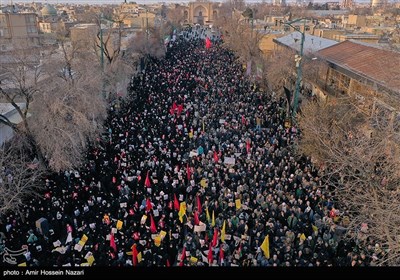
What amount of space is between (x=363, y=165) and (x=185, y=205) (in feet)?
18.4

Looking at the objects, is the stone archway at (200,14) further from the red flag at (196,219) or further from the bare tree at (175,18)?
the red flag at (196,219)

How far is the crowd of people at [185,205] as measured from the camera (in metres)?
9.58

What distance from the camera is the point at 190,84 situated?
30.5 m

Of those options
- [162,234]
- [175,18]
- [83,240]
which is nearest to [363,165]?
[162,234]

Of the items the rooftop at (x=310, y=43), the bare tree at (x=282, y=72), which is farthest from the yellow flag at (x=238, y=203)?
the rooftop at (x=310, y=43)

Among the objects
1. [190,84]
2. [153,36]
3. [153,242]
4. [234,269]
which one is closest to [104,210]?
[153,242]

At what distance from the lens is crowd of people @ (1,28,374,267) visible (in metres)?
9.58

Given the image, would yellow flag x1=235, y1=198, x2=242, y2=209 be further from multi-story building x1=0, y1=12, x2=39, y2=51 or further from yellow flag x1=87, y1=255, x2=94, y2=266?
multi-story building x1=0, y1=12, x2=39, y2=51

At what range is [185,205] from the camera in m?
11.8

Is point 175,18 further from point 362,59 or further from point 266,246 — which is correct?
point 266,246

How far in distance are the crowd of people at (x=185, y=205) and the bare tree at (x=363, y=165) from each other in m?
0.64

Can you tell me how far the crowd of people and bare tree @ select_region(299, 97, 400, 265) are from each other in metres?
0.64

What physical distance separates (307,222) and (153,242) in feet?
15.7

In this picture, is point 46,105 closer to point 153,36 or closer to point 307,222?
point 307,222
